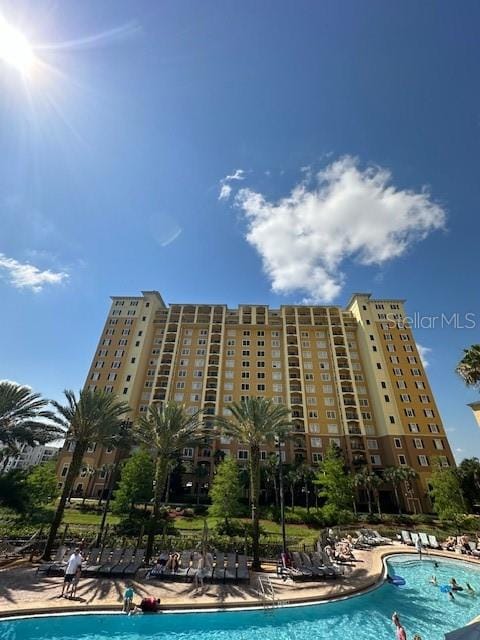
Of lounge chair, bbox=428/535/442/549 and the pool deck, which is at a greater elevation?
lounge chair, bbox=428/535/442/549

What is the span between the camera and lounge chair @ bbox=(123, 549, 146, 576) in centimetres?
1630

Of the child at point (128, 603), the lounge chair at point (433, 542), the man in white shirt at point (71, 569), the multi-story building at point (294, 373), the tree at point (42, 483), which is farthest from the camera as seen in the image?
the multi-story building at point (294, 373)

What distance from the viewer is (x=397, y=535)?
31.5 metres

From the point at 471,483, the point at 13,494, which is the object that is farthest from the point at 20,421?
the point at 471,483

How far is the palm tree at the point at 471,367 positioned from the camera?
782 inches

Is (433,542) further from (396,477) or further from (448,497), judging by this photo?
(396,477)

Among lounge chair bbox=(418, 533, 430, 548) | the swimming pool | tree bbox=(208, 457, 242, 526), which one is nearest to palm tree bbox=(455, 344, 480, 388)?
the swimming pool

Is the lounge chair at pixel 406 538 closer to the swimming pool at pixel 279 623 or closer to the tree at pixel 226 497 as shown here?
the swimming pool at pixel 279 623

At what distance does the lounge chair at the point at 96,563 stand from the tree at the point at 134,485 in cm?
1887

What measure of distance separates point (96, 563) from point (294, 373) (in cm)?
5482

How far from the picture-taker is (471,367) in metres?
20.0

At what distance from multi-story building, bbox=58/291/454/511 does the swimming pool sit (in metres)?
43.2

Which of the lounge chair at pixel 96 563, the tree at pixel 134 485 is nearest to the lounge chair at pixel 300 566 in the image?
the lounge chair at pixel 96 563

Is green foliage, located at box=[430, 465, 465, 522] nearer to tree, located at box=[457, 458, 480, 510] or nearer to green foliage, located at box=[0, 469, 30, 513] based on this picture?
tree, located at box=[457, 458, 480, 510]
